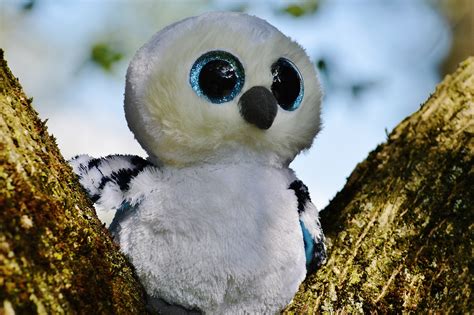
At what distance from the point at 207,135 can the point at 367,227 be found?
0.61 m

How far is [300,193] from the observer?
1.46 metres

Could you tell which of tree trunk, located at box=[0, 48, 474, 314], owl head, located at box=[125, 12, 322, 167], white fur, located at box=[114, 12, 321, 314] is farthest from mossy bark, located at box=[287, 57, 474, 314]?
owl head, located at box=[125, 12, 322, 167]

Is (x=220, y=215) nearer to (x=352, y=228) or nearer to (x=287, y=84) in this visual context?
(x=287, y=84)

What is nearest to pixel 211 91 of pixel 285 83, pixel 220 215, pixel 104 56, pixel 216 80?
pixel 216 80

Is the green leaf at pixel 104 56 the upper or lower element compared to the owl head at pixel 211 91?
upper

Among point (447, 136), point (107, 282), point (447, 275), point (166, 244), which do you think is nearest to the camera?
point (107, 282)

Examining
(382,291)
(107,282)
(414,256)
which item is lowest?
(107,282)

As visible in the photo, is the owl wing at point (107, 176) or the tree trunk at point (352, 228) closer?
the tree trunk at point (352, 228)

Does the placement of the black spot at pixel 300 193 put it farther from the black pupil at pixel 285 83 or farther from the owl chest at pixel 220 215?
the black pupil at pixel 285 83

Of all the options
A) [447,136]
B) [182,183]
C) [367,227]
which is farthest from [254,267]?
[447,136]

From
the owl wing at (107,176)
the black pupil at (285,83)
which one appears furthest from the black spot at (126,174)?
the black pupil at (285,83)

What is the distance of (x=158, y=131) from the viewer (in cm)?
140

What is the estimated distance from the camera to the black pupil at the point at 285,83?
4.69ft

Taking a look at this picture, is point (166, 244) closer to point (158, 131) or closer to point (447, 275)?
point (158, 131)
